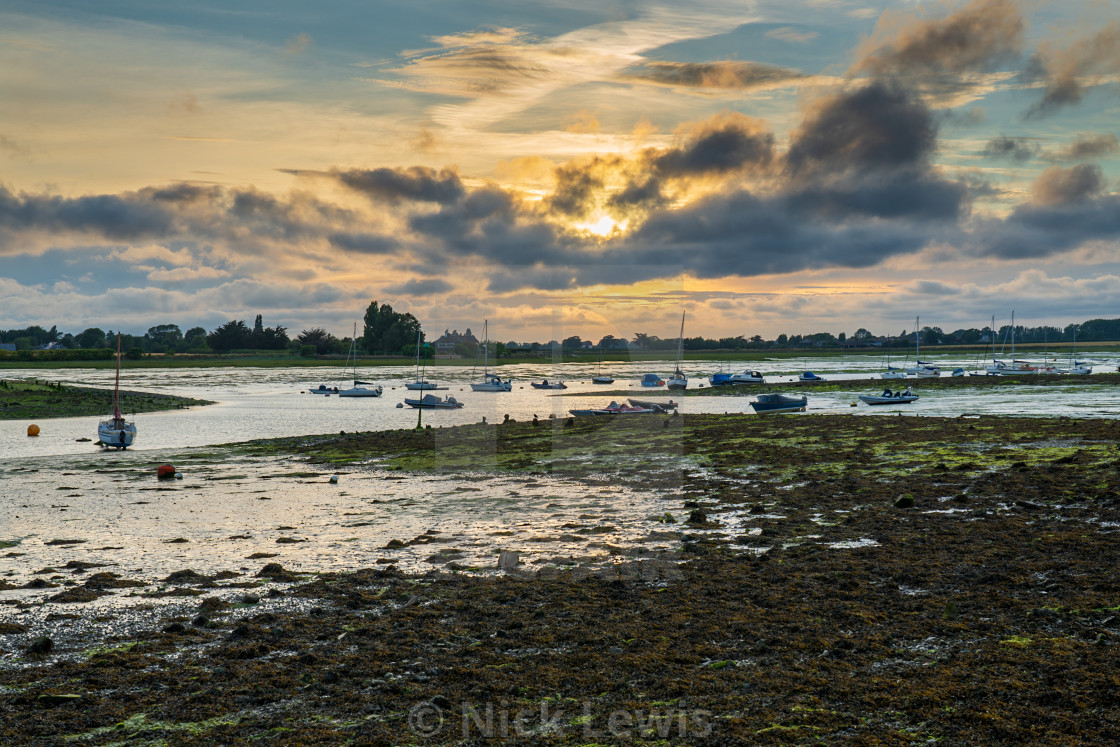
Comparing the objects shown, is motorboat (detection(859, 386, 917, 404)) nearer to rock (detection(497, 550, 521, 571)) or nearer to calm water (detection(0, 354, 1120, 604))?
calm water (detection(0, 354, 1120, 604))

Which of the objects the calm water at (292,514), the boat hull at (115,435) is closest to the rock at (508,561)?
the calm water at (292,514)

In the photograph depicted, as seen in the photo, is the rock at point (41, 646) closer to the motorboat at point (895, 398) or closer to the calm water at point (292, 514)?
the calm water at point (292, 514)

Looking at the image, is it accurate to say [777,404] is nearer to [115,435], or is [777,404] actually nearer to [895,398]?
[895,398]

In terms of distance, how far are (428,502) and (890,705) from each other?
59.9 feet

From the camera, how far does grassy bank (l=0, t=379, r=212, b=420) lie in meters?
62.6

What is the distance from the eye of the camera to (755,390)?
94.1m

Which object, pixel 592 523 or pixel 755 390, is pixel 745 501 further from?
pixel 755 390

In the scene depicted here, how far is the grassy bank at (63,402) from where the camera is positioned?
62625 mm

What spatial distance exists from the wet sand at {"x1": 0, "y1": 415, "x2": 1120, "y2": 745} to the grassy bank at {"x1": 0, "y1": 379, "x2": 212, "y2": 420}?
52662 millimetres

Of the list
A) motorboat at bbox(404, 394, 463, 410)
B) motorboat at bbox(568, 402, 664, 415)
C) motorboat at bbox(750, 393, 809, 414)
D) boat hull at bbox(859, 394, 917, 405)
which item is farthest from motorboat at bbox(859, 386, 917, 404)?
motorboat at bbox(404, 394, 463, 410)

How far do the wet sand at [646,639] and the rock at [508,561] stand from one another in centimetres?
7

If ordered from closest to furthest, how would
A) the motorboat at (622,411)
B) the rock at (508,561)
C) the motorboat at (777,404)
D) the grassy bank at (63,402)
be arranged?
the rock at (508,561)
the motorboat at (622,411)
the motorboat at (777,404)
the grassy bank at (63,402)

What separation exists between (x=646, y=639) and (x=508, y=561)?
5480mm

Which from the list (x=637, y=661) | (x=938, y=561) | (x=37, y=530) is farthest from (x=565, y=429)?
(x=637, y=661)
